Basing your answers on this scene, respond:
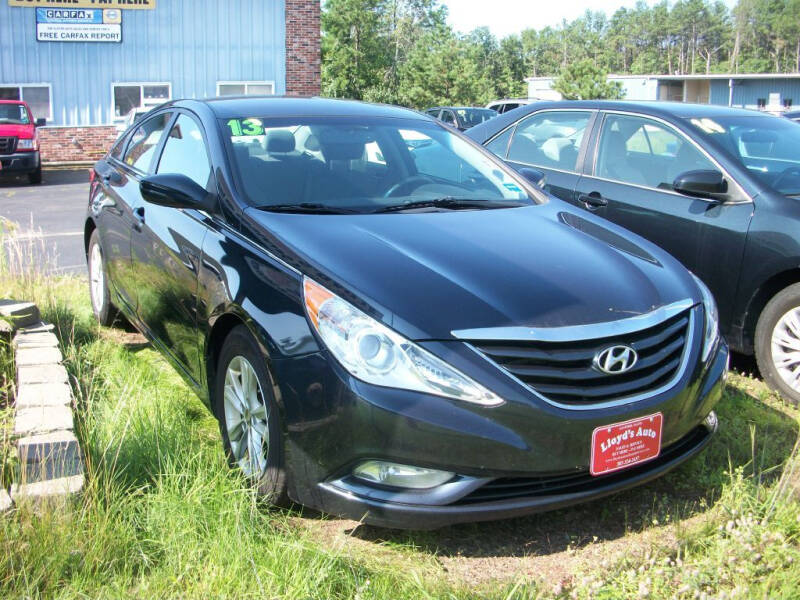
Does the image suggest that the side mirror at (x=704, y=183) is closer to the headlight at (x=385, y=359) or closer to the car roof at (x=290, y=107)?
the car roof at (x=290, y=107)

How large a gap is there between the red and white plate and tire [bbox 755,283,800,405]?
6.45 feet

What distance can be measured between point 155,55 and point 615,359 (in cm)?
2385

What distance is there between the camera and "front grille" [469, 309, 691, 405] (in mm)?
2861

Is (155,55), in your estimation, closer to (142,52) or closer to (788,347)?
(142,52)

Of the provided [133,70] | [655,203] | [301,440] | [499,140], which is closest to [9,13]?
[133,70]

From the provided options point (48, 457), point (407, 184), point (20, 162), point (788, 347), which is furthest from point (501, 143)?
point (20, 162)

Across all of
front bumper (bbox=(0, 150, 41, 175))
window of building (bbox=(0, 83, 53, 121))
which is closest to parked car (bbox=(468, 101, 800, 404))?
front bumper (bbox=(0, 150, 41, 175))

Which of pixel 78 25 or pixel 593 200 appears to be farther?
pixel 78 25

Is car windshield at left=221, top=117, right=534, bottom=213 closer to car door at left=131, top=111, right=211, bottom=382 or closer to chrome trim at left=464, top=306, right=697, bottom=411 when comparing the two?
car door at left=131, top=111, right=211, bottom=382

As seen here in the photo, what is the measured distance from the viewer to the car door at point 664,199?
16.5ft

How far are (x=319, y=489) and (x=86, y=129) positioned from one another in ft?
77.7

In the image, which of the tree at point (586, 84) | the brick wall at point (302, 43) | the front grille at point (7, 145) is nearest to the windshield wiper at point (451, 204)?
the front grille at point (7, 145)

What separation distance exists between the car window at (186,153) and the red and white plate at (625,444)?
2186mm

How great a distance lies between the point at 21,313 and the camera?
4.97m
